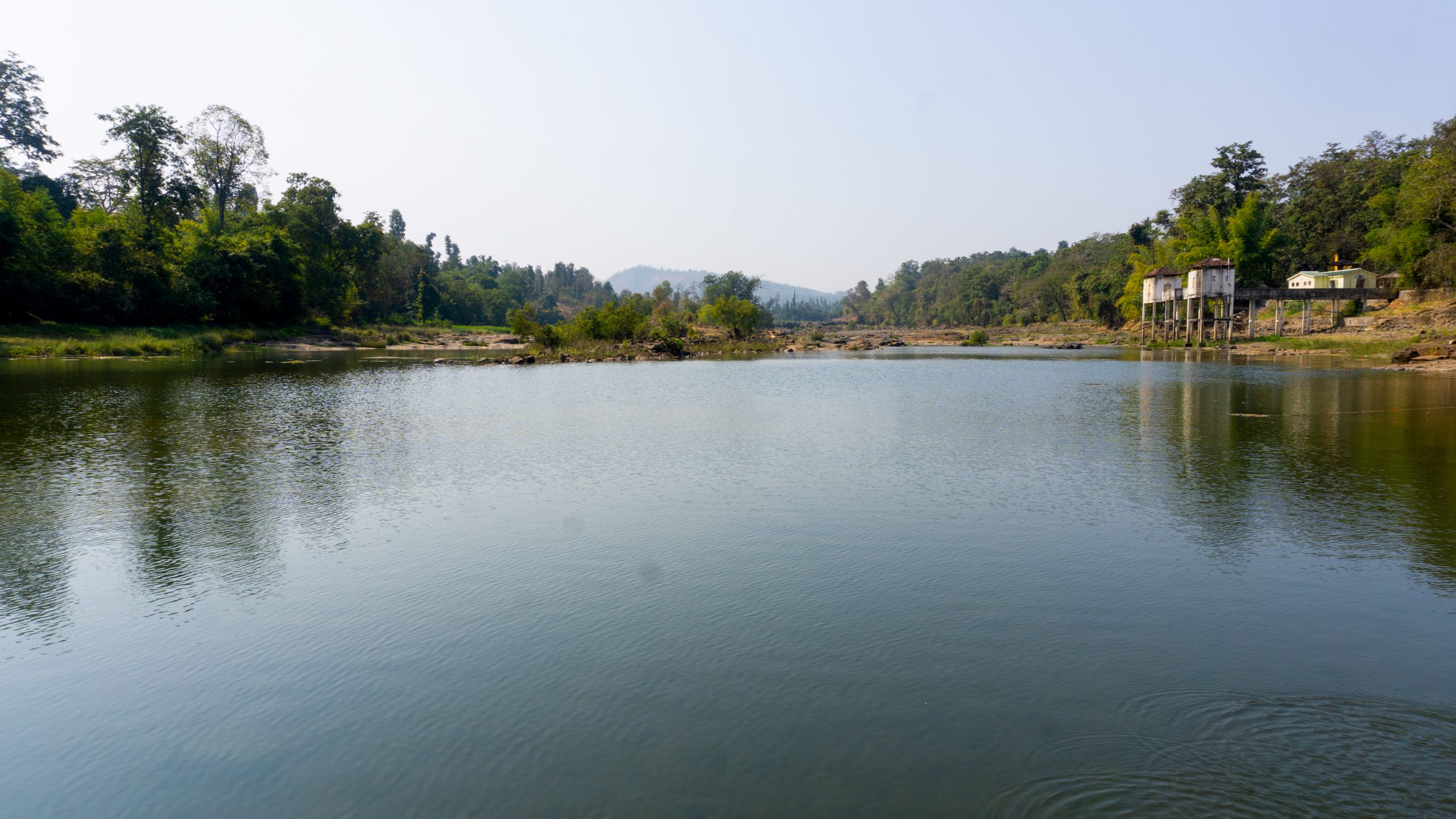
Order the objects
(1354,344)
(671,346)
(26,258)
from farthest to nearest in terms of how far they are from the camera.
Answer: (671,346) → (1354,344) → (26,258)

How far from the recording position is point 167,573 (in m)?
8.50

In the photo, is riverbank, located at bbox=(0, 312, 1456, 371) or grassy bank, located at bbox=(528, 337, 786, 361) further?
grassy bank, located at bbox=(528, 337, 786, 361)

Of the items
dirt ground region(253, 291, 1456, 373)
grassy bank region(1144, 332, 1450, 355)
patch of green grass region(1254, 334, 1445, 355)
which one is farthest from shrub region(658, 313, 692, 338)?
patch of green grass region(1254, 334, 1445, 355)

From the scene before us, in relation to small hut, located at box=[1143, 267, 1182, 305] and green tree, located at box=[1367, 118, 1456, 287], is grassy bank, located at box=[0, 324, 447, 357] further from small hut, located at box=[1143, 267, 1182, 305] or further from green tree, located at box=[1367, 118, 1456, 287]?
green tree, located at box=[1367, 118, 1456, 287]

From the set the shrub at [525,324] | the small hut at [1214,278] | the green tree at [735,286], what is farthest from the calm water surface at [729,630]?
the green tree at [735,286]

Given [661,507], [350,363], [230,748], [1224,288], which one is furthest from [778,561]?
[1224,288]

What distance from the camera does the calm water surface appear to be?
15.6ft

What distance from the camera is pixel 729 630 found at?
23.0ft

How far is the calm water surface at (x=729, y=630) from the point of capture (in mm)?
4750

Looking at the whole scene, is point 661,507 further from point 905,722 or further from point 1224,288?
point 1224,288

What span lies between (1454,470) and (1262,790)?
501 inches

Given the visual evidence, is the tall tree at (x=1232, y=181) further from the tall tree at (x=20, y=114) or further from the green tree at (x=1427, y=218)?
the tall tree at (x=20, y=114)

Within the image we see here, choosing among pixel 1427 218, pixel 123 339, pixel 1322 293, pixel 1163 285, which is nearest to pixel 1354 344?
pixel 1322 293

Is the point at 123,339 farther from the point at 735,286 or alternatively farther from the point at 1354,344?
the point at 735,286
